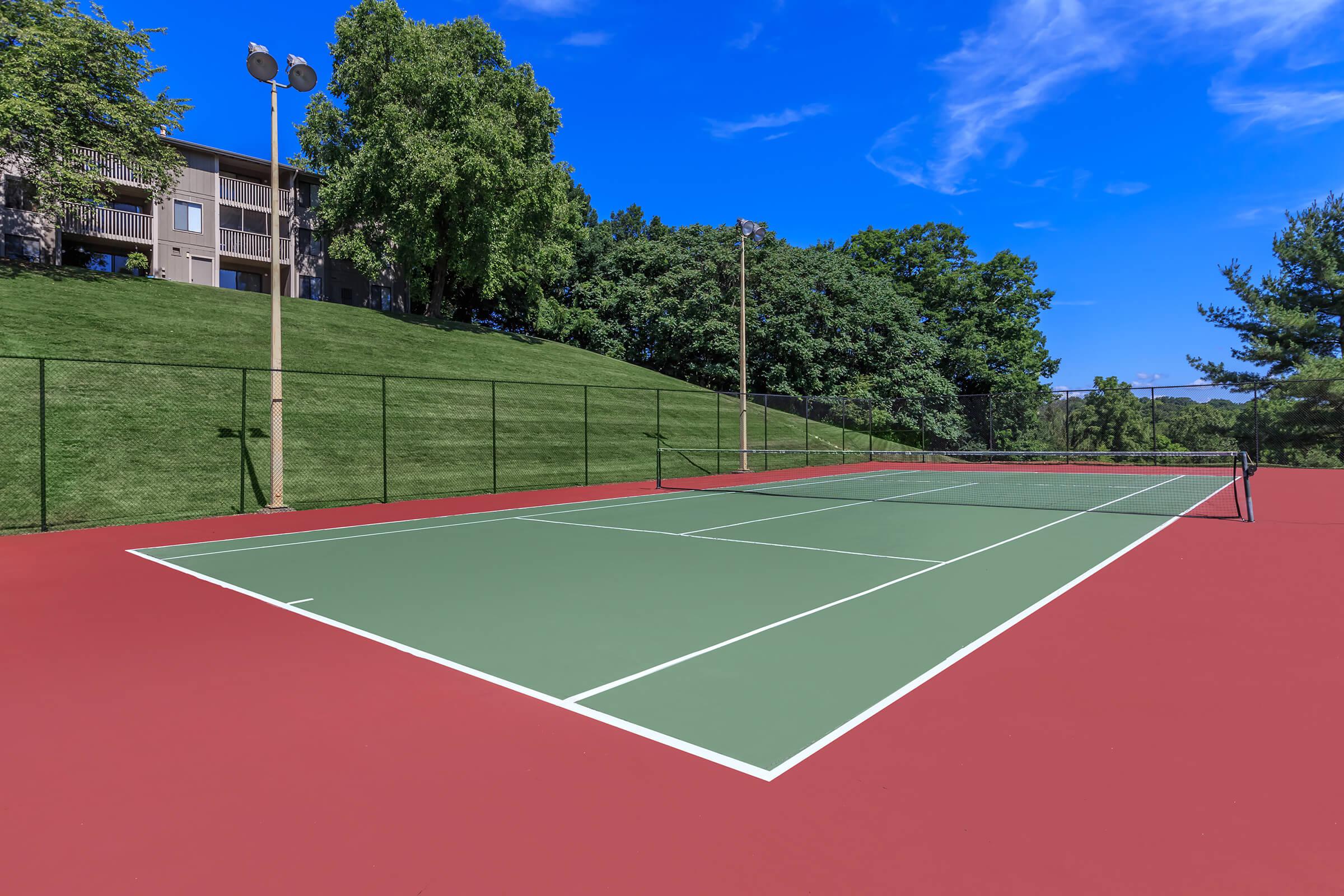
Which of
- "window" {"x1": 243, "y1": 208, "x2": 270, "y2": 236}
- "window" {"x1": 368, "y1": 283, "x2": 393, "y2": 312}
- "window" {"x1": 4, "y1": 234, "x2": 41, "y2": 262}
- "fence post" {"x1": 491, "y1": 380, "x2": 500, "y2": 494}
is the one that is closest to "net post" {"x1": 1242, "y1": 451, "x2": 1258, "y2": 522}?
"fence post" {"x1": 491, "y1": 380, "x2": 500, "y2": 494}

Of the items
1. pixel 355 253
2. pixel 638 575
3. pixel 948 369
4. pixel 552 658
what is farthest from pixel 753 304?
pixel 552 658

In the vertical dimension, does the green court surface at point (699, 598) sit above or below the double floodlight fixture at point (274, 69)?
below

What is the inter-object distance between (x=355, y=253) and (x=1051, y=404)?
107 feet

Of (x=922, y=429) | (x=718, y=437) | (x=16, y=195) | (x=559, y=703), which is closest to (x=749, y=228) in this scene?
(x=718, y=437)

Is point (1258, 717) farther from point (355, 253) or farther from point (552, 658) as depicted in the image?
point (355, 253)

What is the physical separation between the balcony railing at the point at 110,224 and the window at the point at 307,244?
6954 mm

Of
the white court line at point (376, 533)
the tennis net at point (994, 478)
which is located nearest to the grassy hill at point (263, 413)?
the tennis net at point (994, 478)

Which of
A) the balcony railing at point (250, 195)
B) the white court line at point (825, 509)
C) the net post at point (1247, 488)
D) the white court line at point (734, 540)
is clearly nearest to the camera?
the white court line at point (734, 540)

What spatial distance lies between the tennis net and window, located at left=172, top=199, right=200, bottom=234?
2473 centimetres

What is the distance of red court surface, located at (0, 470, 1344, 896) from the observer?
259 centimetres

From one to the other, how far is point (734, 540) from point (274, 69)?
→ 1248 centimetres

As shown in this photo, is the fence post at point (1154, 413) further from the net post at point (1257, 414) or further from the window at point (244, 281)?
the window at point (244, 281)

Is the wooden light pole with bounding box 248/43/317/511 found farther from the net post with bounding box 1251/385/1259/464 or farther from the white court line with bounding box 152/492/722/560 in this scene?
the net post with bounding box 1251/385/1259/464

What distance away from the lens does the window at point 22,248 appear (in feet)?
91.1
